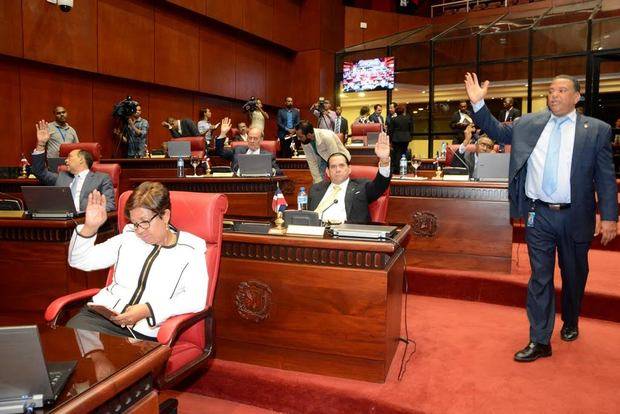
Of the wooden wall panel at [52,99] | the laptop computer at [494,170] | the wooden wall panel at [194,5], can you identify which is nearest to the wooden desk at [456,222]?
the laptop computer at [494,170]

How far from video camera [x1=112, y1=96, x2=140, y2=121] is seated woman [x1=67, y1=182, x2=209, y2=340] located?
257 inches

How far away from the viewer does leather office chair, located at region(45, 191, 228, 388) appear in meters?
1.79

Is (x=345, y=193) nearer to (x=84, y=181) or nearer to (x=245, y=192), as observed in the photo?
(x=245, y=192)

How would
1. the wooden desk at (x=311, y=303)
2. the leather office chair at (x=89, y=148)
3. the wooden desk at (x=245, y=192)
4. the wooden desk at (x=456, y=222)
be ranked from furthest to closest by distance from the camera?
the leather office chair at (x=89, y=148) < the wooden desk at (x=245, y=192) < the wooden desk at (x=456, y=222) < the wooden desk at (x=311, y=303)

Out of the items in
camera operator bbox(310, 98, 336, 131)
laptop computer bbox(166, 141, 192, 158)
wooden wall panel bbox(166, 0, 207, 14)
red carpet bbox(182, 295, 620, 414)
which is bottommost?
red carpet bbox(182, 295, 620, 414)

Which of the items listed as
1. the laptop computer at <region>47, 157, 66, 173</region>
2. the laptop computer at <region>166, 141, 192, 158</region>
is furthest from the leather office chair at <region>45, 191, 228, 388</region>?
the laptop computer at <region>166, 141, 192, 158</region>

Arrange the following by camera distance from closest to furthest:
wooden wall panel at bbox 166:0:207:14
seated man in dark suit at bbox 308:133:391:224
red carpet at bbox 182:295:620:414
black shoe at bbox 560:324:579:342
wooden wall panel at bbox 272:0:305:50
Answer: red carpet at bbox 182:295:620:414, black shoe at bbox 560:324:579:342, seated man in dark suit at bbox 308:133:391:224, wooden wall panel at bbox 166:0:207:14, wooden wall panel at bbox 272:0:305:50

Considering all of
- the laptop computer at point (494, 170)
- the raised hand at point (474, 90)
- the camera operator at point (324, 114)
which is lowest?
the laptop computer at point (494, 170)

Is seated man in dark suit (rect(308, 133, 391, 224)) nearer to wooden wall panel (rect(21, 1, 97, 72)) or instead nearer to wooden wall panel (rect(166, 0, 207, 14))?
wooden wall panel (rect(21, 1, 97, 72))

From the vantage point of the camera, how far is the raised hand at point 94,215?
6.52ft

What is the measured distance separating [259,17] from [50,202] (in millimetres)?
8759

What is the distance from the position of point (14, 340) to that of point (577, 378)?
2299 mm

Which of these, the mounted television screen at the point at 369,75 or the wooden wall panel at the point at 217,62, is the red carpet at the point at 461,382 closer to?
the wooden wall panel at the point at 217,62

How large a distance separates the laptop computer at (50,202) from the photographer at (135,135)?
5178 mm
